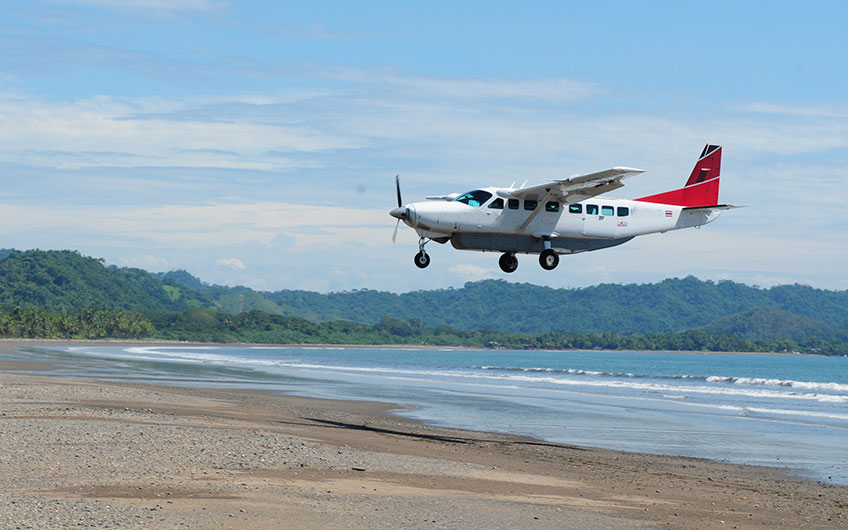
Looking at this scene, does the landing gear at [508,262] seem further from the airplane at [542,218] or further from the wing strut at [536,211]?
the wing strut at [536,211]

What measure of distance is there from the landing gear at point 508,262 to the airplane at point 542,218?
28mm

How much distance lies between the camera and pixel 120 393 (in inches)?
1223

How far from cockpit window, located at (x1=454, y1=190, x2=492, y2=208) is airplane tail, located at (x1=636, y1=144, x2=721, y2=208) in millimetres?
5730

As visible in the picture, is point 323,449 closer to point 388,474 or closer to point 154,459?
point 388,474

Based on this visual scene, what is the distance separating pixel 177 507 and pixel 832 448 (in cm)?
1845

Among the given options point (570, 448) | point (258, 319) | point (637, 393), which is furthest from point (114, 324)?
point (570, 448)

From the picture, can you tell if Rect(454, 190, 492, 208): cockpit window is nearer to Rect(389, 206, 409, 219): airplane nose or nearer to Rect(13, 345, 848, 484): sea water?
Rect(389, 206, 409, 219): airplane nose

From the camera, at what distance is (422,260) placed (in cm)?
2425

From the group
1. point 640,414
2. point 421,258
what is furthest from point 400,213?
point 640,414

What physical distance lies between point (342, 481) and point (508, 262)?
1233 centimetres

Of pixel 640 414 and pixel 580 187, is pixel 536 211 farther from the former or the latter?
pixel 640 414

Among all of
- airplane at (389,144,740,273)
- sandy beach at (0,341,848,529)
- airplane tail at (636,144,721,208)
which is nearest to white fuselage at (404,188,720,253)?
airplane at (389,144,740,273)

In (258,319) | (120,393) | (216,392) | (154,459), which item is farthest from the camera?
(258,319)

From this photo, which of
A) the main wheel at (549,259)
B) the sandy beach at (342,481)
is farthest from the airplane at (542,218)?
the sandy beach at (342,481)
